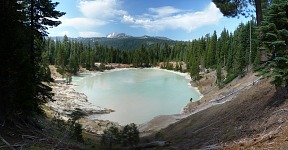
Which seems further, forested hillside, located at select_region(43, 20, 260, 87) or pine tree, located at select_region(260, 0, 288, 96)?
forested hillside, located at select_region(43, 20, 260, 87)

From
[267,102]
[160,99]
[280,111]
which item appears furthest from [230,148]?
[160,99]

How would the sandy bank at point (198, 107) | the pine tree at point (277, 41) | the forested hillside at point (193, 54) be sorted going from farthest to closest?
1. the forested hillside at point (193, 54)
2. the sandy bank at point (198, 107)
3. the pine tree at point (277, 41)

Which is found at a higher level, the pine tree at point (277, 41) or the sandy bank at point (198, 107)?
the pine tree at point (277, 41)

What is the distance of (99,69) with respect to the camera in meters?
136

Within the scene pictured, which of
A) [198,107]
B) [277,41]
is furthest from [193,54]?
[277,41]

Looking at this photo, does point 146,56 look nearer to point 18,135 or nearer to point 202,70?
point 202,70

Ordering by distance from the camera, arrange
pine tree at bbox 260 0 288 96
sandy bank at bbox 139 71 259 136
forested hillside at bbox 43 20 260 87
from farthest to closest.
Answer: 1. forested hillside at bbox 43 20 260 87
2. sandy bank at bbox 139 71 259 136
3. pine tree at bbox 260 0 288 96

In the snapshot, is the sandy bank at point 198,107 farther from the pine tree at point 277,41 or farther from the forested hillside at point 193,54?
the pine tree at point 277,41

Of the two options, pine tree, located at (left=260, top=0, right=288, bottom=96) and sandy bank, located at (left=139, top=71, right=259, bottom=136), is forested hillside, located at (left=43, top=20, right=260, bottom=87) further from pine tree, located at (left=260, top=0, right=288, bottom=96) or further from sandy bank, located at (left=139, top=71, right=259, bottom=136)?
pine tree, located at (left=260, top=0, right=288, bottom=96)

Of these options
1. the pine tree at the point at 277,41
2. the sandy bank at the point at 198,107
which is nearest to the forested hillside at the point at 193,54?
the sandy bank at the point at 198,107

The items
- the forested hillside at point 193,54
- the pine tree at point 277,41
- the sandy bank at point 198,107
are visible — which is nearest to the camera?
the pine tree at point 277,41

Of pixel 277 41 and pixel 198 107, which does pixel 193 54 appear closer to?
pixel 198 107

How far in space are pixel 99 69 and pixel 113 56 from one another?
3531 centimetres

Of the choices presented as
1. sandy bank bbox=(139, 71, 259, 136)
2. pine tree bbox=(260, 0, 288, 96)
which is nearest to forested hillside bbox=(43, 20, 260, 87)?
sandy bank bbox=(139, 71, 259, 136)
